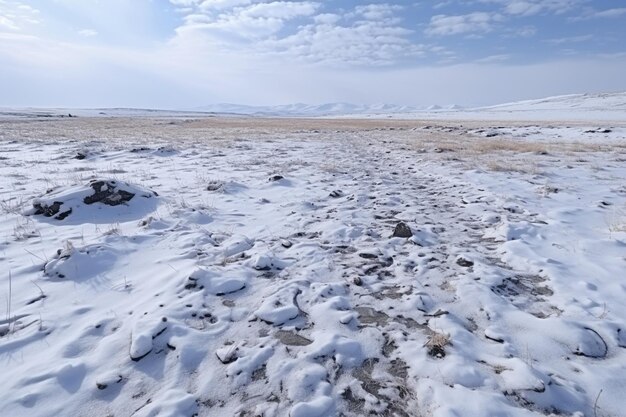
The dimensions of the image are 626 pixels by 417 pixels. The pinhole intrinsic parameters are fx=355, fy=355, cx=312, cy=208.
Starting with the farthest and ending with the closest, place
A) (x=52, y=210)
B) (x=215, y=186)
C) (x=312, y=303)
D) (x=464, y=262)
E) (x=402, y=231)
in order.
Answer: (x=215, y=186)
(x=52, y=210)
(x=402, y=231)
(x=464, y=262)
(x=312, y=303)

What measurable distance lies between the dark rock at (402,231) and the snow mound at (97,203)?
555cm

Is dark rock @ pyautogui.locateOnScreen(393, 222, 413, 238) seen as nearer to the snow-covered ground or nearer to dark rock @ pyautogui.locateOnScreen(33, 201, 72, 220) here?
the snow-covered ground

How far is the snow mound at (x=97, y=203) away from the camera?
7629 mm

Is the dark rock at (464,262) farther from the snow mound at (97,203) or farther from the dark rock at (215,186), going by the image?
the dark rock at (215,186)

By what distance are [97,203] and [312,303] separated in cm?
634

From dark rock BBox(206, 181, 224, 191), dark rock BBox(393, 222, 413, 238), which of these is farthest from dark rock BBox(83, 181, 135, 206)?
dark rock BBox(393, 222, 413, 238)

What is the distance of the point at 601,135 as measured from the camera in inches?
1061

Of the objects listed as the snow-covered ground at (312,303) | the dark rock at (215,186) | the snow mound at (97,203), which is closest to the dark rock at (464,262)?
the snow-covered ground at (312,303)

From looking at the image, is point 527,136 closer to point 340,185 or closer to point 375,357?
point 340,185

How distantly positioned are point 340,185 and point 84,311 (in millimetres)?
7946

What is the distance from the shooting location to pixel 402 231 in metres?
6.58

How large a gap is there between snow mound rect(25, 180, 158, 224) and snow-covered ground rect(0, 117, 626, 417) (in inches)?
1.8

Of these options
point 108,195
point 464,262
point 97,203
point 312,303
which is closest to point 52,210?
point 97,203

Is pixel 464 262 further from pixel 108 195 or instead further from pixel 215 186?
pixel 108 195
